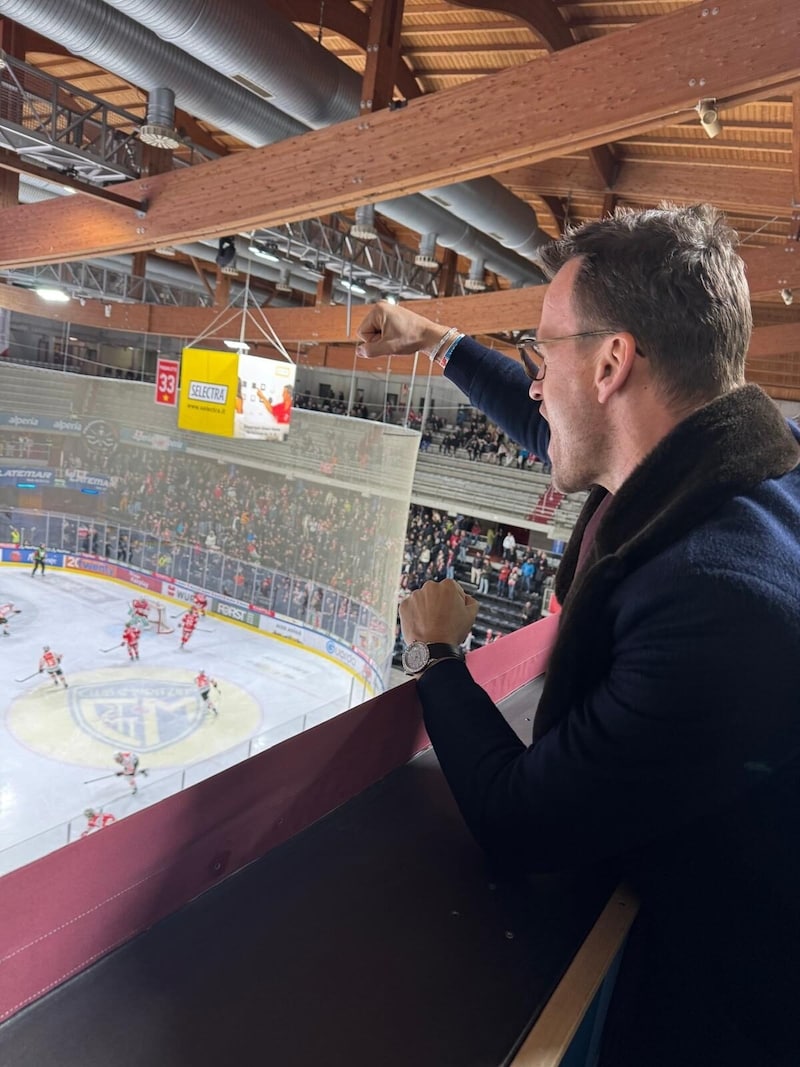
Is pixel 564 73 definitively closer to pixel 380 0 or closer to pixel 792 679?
pixel 380 0

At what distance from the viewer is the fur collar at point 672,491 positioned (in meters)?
0.75

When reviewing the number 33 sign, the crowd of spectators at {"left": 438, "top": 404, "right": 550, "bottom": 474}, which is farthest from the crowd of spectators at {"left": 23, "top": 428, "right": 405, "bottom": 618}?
the crowd of spectators at {"left": 438, "top": 404, "right": 550, "bottom": 474}

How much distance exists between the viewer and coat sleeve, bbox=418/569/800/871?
26.3 inches

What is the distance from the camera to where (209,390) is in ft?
28.6

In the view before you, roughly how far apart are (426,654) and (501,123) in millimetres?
3398

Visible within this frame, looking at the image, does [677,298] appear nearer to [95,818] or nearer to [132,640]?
[95,818]

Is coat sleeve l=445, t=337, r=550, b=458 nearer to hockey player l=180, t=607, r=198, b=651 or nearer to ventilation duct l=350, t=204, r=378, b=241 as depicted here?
ventilation duct l=350, t=204, r=378, b=241

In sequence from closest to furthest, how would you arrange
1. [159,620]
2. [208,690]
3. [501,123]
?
[501,123] → [208,690] → [159,620]

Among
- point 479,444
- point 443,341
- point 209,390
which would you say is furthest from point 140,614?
point 443,341

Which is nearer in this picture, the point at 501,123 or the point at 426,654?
the point at 426,654

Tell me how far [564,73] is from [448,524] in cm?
1450

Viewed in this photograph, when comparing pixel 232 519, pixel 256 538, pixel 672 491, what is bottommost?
pixel 256 538

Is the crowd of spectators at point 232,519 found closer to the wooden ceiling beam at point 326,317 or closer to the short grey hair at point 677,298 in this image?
the wooden ceiling beam at point 326,317

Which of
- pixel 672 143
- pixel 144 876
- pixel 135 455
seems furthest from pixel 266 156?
pixel 135 455
